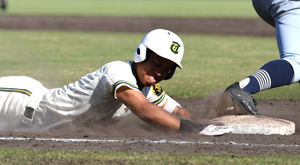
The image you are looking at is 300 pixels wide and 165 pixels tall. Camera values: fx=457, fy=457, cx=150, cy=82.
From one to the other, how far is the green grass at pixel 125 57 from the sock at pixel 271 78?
4.97ft

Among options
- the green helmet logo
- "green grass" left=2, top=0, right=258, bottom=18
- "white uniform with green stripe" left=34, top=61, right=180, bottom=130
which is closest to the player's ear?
"white uniform with green stripe" left=34, top=61, right=180, bottom=130

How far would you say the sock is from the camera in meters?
4.95

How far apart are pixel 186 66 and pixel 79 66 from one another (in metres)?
2.57

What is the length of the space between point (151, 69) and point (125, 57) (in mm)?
7782

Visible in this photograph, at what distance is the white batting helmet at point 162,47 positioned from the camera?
14.6 feet

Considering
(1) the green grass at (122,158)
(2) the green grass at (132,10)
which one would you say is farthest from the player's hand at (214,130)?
(2) the green grass at (132,10)

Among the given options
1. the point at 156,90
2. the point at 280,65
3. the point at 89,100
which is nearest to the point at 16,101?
the point at 89,100

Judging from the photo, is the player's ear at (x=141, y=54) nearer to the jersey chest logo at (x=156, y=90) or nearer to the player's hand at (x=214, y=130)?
the jersey chest logo at (x=156, y=90)

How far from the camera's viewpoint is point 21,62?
1118 centimetres

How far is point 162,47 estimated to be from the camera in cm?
445

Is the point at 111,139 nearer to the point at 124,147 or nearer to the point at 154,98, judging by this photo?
the point at 124,147

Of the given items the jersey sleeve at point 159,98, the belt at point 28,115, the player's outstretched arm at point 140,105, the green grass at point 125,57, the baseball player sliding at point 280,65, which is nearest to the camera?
the player's outstretched arm at point 140,105

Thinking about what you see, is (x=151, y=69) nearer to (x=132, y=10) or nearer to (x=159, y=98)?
(x=159, y=98)

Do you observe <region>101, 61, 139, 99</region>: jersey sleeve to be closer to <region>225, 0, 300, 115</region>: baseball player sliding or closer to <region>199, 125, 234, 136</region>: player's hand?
<region>199, 125, 234, 136</region>: player's hand
